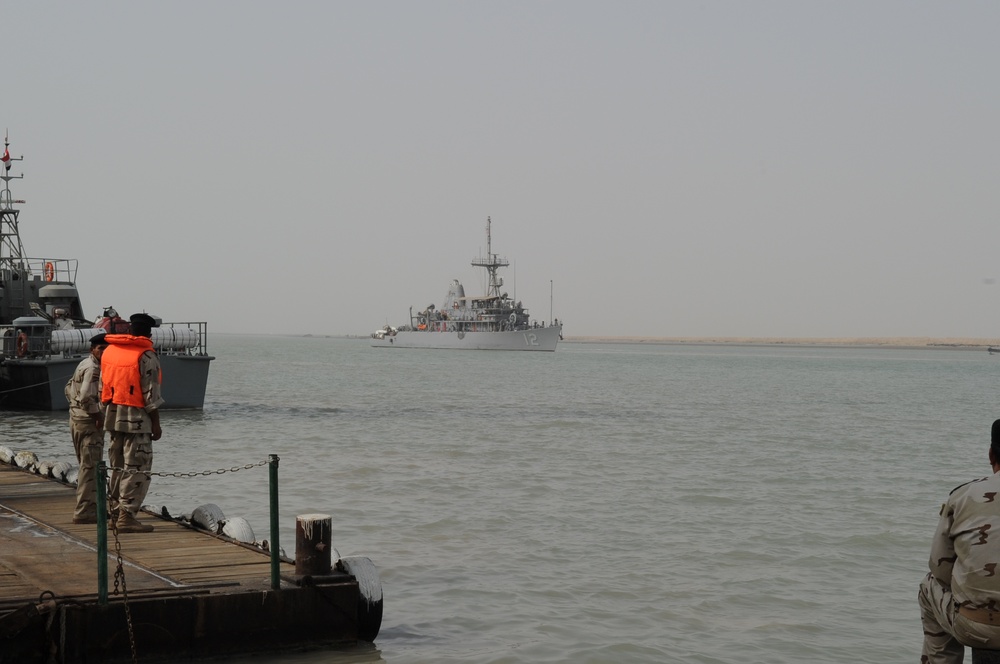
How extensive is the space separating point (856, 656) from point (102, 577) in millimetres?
5730

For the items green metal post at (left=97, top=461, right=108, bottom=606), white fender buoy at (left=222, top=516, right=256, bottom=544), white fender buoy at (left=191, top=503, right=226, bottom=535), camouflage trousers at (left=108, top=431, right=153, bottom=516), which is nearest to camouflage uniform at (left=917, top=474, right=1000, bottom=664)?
green metal post at (left=97, top=461, right=108, bottom=606)

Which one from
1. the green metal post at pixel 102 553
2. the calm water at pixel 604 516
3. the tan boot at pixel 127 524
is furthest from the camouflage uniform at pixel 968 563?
the tan boot at pixel 127 524

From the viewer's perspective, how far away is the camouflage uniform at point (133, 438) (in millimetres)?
9500

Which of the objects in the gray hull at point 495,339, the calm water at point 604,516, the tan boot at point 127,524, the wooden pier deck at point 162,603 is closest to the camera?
the wooden pier deck at point 162,603

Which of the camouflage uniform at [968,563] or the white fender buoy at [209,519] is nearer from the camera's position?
Result: the camouflage uniform at [968,563]

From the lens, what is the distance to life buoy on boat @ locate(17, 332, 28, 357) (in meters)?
28.5

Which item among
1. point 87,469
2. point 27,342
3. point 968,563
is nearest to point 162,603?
point 87,469

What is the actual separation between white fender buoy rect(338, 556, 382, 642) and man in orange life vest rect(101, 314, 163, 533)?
7.68ft

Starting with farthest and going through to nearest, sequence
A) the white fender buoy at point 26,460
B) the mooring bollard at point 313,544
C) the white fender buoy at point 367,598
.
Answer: the white fender buoy at point 26,460 → the white fender buoy at point 367,598 → the mooring bollard at point 313,544

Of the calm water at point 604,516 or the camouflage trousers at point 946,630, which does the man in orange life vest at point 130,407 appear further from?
the camouflage trousers at point 946,630

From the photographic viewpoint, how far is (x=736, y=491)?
701 inches

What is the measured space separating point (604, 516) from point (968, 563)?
33.7 feet

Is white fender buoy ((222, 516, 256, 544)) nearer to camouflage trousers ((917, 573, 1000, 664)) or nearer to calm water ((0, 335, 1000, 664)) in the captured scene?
calm water ((0, 335, 1000, 664))

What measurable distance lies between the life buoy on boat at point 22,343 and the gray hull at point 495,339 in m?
99.4
